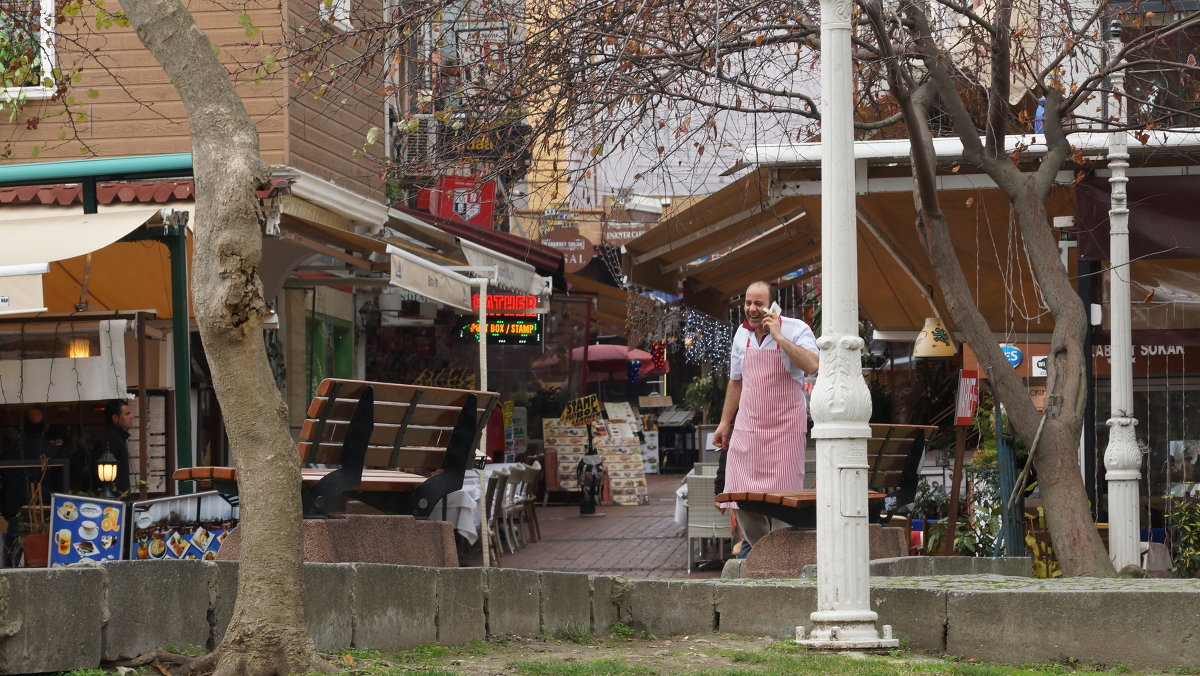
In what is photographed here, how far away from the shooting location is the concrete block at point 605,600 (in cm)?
745

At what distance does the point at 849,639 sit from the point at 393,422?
2.50 m

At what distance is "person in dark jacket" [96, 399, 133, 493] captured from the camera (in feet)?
40.7

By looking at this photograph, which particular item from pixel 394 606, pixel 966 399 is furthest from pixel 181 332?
pixel 966 399

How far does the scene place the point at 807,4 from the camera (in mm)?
10062

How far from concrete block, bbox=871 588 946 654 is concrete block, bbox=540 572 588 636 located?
4.72 feet

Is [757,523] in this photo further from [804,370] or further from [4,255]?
[4,255]

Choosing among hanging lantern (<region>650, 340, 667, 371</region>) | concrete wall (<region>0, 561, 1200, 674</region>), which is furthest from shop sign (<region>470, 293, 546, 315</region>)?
hanging lantern (<region>650, 340, 667, 371</region>)

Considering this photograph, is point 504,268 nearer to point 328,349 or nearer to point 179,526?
point 328,349

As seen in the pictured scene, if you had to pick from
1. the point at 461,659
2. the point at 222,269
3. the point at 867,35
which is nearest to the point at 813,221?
the point at 867,35

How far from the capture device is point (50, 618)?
493cm

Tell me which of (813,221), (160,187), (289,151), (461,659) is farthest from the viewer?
(289,151)

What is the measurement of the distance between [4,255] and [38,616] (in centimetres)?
583

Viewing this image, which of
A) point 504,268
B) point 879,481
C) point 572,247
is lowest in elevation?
point 879,481

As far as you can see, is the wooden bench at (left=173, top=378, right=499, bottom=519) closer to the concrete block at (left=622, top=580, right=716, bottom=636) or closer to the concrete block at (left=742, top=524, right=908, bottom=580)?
the concrete block at (left=622, top=580, right=716, bottom=636)
